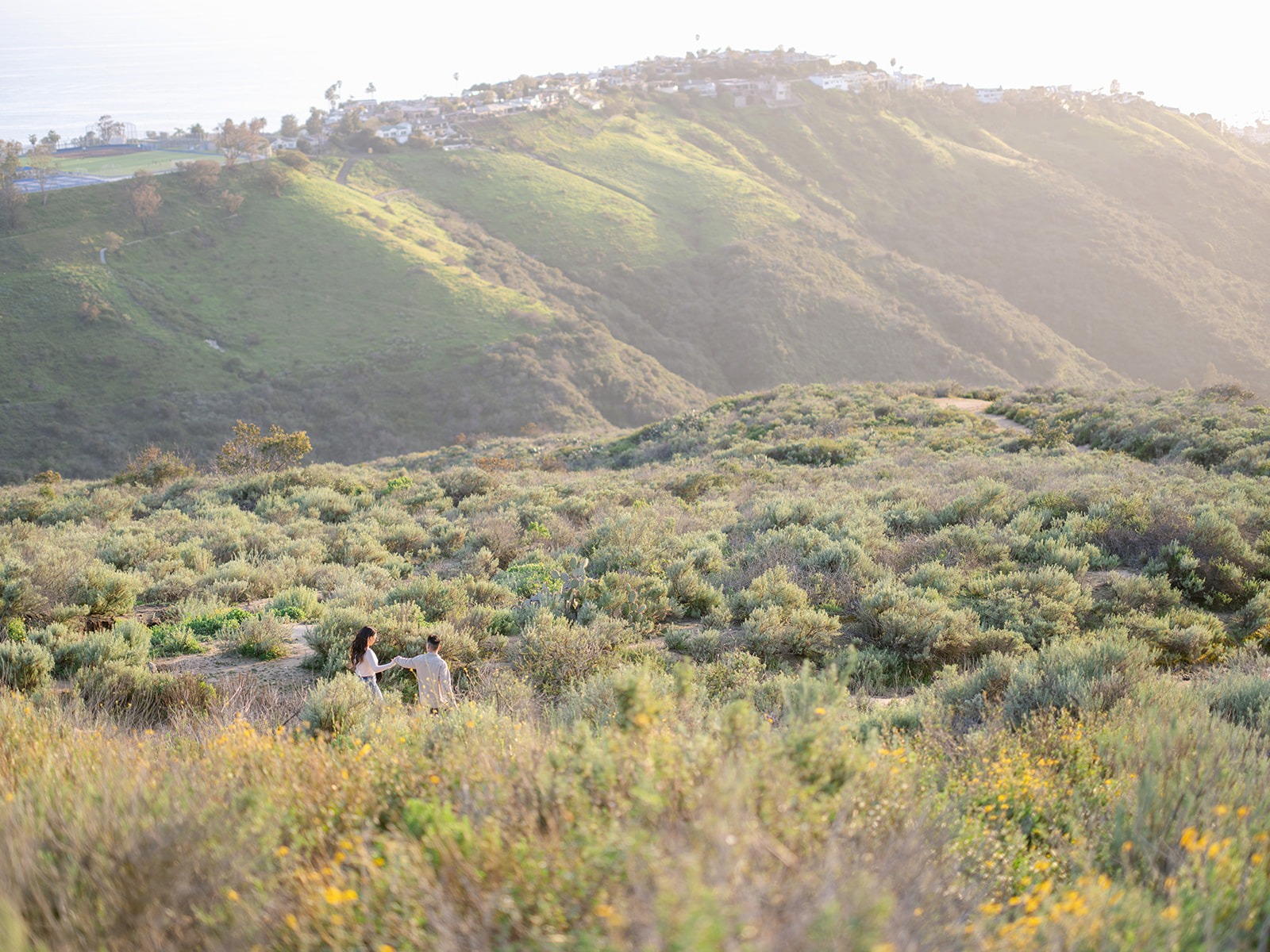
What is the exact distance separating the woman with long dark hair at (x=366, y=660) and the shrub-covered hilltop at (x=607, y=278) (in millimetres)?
41033

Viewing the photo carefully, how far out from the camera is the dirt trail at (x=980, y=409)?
19.8 m

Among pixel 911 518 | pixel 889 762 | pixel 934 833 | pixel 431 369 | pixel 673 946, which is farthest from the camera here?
pixel 431 369

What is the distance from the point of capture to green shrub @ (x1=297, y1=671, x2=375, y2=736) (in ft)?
15.2

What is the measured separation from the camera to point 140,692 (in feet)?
17.9

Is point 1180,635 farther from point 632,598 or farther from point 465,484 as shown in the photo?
point 465,484

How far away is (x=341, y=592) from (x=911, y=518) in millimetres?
6901

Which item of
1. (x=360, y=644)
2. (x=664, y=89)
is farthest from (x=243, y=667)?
(x=664, y=89)

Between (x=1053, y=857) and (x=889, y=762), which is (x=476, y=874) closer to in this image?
(x=889, y=762)

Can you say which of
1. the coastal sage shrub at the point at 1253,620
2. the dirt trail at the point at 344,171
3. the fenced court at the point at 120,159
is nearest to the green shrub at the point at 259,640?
the coastal sage shrub at the point at 1253,620

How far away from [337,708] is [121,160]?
102m

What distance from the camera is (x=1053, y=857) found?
294cm

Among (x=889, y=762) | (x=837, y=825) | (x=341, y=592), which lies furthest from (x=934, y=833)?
(x=341, y=592)

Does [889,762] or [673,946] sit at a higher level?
[673,946]

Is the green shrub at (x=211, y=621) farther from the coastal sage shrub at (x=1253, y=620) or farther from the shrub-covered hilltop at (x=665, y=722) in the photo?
the coastal sage shrub at (x=1253, y=620)
